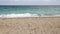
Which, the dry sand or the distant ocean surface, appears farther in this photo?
the distant ocean surface

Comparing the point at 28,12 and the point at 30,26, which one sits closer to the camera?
the point at 30,26

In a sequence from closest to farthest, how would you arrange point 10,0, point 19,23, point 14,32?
point 14,32 → point 19,23 → point 10,0

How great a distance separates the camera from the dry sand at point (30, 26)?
1.87 feet

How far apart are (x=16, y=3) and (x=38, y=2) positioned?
29 cm

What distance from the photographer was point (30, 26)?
622 millimetres

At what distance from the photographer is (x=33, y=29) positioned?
592mm

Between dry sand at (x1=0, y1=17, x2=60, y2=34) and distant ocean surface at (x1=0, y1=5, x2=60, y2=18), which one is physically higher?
dry sand at (x1=0, y1=17, x2=60, y2=34)

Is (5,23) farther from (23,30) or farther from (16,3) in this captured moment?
(16,3)

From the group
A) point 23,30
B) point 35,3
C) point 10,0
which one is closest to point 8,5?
point 10,0

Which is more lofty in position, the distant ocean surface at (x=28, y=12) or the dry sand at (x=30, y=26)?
the dry sand at (x=30, y=26)

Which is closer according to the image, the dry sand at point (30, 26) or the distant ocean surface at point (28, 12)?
the dry sand at point (30, 26)

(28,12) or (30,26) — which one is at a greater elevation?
(30,26)

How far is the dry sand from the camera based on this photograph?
1.87ft

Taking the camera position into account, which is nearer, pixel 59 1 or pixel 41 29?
pixel 41 29
